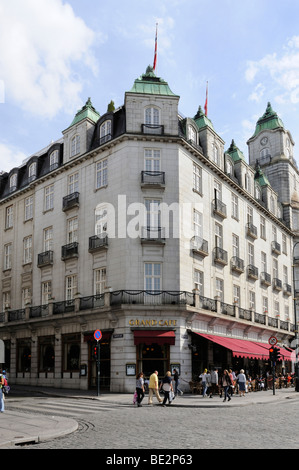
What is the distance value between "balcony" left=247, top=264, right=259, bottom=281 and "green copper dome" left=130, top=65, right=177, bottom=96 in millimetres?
16702

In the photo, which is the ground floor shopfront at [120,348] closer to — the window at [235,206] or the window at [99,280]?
the window at [99,280]

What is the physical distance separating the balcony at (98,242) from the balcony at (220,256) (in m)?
8.77

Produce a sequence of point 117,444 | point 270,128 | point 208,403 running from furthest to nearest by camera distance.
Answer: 1. point 270,128
2. point 208,403
3. point 117,444

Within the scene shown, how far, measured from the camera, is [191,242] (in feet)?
109

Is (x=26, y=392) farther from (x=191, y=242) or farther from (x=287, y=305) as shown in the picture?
(x=287, y=305)

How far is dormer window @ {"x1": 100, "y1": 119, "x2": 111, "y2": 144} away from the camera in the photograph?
3472cm

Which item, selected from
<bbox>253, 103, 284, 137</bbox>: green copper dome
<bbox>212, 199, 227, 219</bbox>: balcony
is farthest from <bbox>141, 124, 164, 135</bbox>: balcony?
<bbox>253, 103, 284, 137</bbox>: green copper dome

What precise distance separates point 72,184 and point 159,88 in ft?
31.5

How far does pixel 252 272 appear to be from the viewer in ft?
140

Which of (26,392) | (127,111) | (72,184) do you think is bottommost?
(26,392)

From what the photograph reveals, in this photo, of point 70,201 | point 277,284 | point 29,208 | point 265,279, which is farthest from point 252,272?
point 29,208

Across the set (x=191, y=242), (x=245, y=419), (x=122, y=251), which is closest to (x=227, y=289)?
(x=191, y=242)
